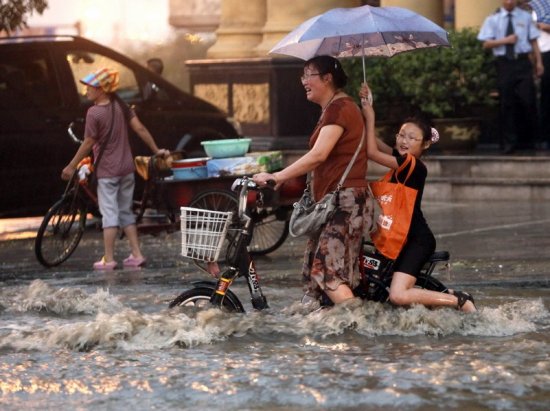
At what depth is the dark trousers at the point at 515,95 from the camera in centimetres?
1691

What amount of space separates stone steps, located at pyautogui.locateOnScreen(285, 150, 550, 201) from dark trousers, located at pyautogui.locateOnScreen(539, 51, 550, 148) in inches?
52.7

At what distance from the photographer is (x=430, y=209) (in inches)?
626

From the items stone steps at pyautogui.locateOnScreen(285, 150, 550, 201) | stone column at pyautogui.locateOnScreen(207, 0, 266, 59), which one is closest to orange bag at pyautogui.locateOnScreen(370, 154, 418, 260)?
stone steps at pyautogui.locateOnScreen(285, 150, 550, 201)

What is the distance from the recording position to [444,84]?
17.4m

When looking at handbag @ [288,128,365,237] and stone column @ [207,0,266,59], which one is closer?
handbag @ [288,128,365,237]

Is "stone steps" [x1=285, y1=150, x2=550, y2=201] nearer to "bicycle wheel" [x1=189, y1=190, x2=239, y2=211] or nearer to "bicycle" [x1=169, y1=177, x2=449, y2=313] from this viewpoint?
"bicycle wheel" [x1=189, y1=190, x2=239, y2=211]

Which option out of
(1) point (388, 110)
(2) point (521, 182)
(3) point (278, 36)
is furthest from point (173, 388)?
(3) point (278, 36)

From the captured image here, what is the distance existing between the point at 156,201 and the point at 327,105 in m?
4.62

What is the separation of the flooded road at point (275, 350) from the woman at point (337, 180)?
0.20m

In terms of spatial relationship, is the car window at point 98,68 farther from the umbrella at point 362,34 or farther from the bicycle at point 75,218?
the umbrella at point 362,34

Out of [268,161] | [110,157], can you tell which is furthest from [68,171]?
[268,161]

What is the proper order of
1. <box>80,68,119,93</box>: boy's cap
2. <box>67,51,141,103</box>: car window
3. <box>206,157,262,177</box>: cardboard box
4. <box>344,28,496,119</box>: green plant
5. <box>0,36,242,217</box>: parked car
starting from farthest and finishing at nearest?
<box>344,28,496,119</box>: green plant < <box>67,51,141,103</box>: car window < <box>0,36,242,217</box>: parked car < <box>206,157,262,177</box>: cardboard box < <box>80,68,119,93</box>: boy's cap

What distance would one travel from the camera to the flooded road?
7.17m

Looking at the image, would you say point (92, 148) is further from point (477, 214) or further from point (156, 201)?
point (477, 214)
